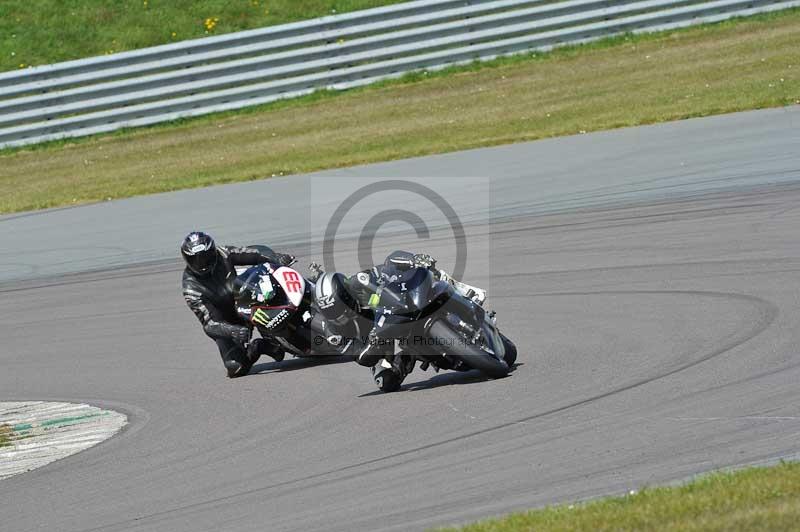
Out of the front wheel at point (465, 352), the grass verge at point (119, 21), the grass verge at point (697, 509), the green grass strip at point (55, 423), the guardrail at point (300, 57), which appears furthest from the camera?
the grass verge at point (119, 21)

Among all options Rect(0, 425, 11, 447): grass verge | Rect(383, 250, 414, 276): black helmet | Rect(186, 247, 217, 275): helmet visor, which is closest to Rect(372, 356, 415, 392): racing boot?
Rect(383, 250, 414, 276): black helmet

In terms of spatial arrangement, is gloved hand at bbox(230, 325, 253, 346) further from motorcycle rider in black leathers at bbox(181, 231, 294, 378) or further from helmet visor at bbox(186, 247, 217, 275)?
helmet visor at bbox(186, 247, 217, 275)

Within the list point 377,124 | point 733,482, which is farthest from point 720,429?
point 377,124

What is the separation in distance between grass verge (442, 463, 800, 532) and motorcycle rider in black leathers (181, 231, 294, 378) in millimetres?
5227

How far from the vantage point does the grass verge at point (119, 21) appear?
26547 millimetres

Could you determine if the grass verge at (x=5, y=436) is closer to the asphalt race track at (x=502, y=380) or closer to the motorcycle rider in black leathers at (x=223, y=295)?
the asphalt race track at (x=502, y=380)

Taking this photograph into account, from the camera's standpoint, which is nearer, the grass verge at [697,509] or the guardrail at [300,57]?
the grass verge at [697,509]

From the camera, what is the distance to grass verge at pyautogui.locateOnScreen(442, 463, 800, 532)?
18.1 feet

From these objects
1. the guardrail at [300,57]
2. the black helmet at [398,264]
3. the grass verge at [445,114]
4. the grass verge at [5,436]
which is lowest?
the grass verge at [5,436]

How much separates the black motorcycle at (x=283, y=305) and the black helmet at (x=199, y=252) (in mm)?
383

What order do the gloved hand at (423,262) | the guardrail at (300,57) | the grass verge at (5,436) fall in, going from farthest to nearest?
the guardrail at (300,57)
the grass verge at (5,436)
the gloved hand at (423,262)

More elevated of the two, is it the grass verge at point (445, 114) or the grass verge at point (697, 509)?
the grass verge at point (445, 114)

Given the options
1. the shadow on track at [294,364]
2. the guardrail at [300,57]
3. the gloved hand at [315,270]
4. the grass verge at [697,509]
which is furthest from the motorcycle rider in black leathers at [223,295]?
the guardrail at [300,57]

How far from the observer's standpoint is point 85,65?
23.9 m
